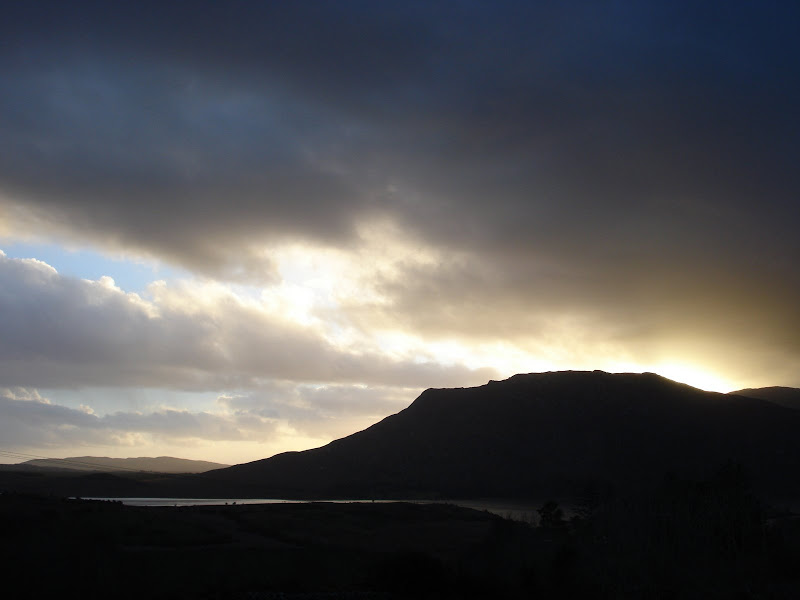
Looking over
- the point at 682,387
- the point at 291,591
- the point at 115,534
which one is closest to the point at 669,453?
the point at 682,387

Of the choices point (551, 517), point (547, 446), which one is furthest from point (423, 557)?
point (547, 446)

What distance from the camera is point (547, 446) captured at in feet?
552

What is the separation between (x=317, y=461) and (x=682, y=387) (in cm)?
10177

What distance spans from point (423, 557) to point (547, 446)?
143 metres

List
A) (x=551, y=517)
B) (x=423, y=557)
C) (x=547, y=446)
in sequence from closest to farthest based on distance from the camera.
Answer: (x=423, y=557)
(x=551, y=517)
(x=547, y=446)

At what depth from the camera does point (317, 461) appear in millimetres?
175250

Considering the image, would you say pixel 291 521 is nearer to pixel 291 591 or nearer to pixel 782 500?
pixel 291 591

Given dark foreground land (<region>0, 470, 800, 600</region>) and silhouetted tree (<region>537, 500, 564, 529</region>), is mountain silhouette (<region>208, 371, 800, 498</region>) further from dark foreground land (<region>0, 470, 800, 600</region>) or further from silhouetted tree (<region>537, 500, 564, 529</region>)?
dark foreground land (<region>0, 470, 800, 600</region>)

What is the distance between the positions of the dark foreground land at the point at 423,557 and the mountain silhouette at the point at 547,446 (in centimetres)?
9168

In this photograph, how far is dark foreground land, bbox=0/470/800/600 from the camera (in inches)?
1125

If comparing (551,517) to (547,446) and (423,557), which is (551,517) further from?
(547,446)

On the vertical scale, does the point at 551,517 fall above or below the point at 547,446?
below

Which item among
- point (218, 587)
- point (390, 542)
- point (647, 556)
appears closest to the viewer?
point (218, 587)

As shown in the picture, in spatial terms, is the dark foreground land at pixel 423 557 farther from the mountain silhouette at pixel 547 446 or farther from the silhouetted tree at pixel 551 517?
the mountain silhouette at pixel 547 446
